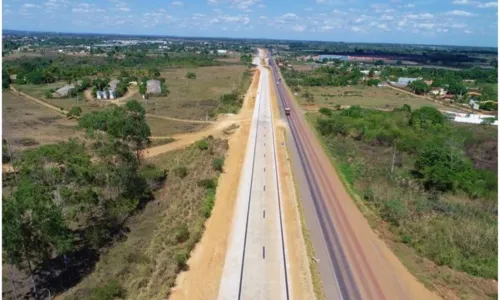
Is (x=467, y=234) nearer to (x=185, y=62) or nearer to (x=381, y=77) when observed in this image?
(x=381, y=77)

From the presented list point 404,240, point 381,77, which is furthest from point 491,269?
point 381,77

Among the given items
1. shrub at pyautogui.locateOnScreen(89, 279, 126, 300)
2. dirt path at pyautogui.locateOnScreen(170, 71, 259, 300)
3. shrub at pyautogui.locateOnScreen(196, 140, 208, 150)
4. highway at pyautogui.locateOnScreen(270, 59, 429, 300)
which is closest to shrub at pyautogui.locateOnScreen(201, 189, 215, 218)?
dirt path at pyautogui.locateOnScreen(170, 71, 259, 300)

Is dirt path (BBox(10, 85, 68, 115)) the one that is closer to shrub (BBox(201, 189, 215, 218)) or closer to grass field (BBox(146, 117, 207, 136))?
grass field (BBox(146, 117, 207, 136))

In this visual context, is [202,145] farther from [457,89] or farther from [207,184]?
[457,89]

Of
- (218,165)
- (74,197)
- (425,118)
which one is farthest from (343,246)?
(425,118)

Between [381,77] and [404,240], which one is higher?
[381,77]

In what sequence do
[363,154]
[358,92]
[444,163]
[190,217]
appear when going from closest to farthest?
[190,217], [444,163], [363,154], [358,92]
